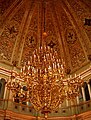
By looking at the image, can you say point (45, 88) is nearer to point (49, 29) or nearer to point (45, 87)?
point (45, 87)

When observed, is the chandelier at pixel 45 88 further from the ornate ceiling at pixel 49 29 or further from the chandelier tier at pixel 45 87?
the ornate ceiling at pixel 49 29

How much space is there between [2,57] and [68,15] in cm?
577

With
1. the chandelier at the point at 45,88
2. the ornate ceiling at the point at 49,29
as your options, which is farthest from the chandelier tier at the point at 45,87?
the ornate ceiling at the point at 49,29

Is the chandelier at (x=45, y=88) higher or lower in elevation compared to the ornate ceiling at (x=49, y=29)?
lower

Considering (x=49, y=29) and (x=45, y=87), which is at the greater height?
(x=49, y=29)

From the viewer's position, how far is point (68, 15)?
1355 centimetres

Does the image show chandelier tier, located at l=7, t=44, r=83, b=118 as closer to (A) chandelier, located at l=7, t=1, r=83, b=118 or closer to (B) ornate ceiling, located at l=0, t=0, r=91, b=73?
(A) chandelier, located at l=7, t=1, r=83, b=118

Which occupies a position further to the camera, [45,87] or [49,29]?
[49,29]

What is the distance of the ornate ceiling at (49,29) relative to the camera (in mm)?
13141

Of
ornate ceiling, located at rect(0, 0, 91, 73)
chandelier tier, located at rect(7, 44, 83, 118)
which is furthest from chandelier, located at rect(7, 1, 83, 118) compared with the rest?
ornate ceiling, located at rect(0, 0, 91, 73)

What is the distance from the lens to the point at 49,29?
47.6ft

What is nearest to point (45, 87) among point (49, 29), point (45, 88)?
point (45, 88)

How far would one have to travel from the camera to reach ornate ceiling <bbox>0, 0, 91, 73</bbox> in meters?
13.1

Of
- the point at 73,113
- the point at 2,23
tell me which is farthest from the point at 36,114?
the point at 2,23
